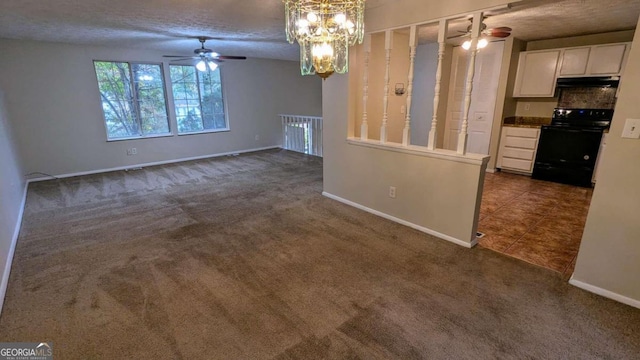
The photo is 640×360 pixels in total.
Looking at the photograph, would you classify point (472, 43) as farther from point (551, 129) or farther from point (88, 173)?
point (88, 173)

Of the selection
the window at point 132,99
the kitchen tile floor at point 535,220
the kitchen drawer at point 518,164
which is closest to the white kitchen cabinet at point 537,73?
the kitchen drawer at point 518,164

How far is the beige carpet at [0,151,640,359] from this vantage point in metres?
1.74

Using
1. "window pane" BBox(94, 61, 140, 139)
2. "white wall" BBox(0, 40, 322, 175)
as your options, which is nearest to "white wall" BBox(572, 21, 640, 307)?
"white wall" BBox(0, 40, 322, 175)

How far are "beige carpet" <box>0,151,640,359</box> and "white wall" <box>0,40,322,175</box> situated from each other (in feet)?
6.62

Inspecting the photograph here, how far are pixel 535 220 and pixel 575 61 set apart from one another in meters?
2.89

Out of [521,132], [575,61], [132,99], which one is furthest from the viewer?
[132,99]

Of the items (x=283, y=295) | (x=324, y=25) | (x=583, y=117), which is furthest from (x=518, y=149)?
(x=283, y=295)

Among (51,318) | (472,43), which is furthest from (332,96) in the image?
(51,318)

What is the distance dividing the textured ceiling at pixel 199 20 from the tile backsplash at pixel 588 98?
2.69 feet

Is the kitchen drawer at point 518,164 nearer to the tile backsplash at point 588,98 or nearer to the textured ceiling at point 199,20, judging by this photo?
the tile backsplash at point 588,98

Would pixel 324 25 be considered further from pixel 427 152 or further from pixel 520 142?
pixel 520 142

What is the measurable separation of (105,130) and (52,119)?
74 centimetres

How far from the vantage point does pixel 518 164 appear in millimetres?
5141

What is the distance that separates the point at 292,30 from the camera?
233cm
